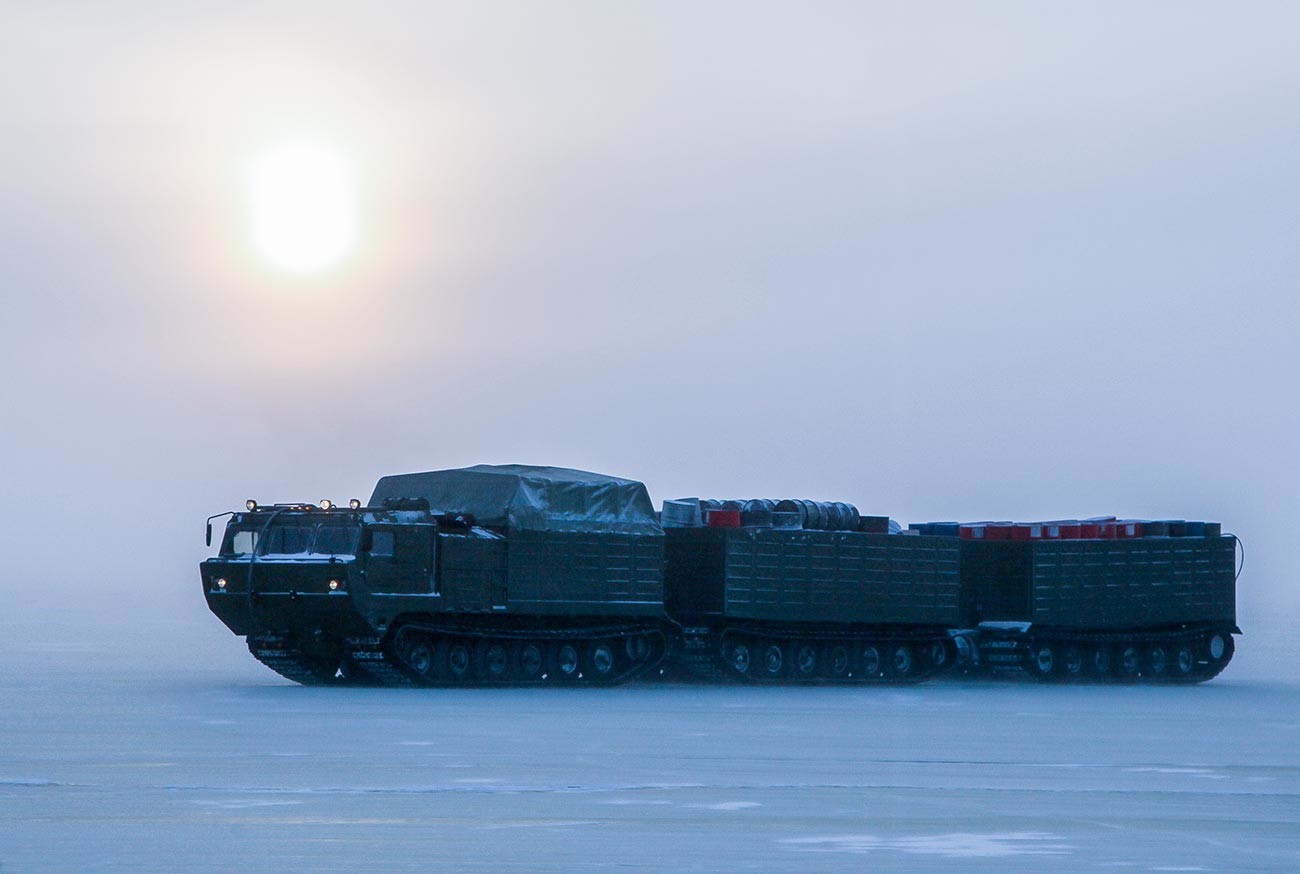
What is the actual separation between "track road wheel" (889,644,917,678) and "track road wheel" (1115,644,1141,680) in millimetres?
4430

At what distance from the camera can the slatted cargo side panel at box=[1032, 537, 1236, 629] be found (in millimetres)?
37531

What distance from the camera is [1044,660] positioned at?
3778 centimetres

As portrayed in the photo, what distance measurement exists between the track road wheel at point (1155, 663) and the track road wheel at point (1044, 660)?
201 centimetres

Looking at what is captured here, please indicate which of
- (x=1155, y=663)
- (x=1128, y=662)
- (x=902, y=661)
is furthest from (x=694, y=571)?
(x=1155, y=663)

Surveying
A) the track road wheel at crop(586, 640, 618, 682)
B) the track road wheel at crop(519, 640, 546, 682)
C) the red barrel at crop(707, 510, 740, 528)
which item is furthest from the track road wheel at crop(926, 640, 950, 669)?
the track road wheel at crop(519, 640, 546, 682)

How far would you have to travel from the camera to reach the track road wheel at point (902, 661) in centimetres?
3659

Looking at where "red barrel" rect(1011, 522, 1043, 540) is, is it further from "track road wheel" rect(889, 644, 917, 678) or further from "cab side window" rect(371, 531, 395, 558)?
"cab side window" rect(371, 531, 395, 558)

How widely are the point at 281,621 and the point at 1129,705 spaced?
→ 1273 centimetres

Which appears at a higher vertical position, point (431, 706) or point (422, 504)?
point (422, 504)

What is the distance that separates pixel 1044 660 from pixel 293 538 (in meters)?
15.1

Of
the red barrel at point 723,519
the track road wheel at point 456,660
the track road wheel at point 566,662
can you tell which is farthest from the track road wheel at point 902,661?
the track road wheel at point 456,660

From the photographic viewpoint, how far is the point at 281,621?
99.2 feet

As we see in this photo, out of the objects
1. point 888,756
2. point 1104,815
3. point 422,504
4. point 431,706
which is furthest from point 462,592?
point 1104,815

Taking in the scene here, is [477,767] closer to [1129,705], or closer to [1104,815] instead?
[1104,815]
